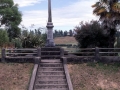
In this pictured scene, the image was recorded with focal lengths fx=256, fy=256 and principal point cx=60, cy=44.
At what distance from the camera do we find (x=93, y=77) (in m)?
14.4

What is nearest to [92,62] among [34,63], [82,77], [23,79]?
[82,77]

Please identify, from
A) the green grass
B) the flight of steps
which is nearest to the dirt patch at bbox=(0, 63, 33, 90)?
the flight of steps

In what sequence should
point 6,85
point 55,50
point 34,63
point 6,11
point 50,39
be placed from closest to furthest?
point 6,85 → point 34,63 → point 55,50 → point 50,39 → point 6,11

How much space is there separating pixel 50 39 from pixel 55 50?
64.0 inches

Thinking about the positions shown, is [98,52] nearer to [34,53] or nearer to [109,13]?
[109,13]

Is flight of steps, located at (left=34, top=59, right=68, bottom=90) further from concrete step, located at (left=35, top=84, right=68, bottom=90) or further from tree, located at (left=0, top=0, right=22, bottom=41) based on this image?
tree, located at (left=0, top=0, right=22, bottom=41)

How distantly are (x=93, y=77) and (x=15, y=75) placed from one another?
14.4 ft

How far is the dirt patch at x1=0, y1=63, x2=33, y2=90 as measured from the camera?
13240 millimetres

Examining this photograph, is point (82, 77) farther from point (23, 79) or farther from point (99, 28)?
point (99, 28)

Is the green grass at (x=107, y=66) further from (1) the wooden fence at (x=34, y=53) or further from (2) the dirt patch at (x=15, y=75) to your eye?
(2) the dirt patch at (x=15, y=75)

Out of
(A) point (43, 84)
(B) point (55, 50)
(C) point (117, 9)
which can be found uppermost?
(C) point (117, 9)

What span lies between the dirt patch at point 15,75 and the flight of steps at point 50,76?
620mm

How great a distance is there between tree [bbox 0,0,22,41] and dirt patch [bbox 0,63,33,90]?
2620 cm

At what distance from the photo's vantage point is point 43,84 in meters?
13.6
